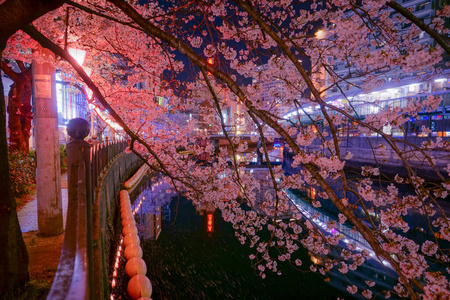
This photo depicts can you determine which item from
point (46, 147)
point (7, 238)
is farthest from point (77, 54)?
point (7, 238)

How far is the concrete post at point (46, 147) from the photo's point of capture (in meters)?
5.28

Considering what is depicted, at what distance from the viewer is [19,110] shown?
12.5m

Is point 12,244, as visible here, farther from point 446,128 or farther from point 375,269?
point 446,128

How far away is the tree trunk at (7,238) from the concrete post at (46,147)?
203 centimetres

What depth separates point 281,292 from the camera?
28.3 feet

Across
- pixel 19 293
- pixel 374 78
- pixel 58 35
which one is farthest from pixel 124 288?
pixel 374 78

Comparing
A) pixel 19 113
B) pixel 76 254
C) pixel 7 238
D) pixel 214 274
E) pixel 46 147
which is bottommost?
pixel 214 274

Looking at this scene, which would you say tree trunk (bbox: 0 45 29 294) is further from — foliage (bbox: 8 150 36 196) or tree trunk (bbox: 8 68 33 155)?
tree trunk (bbox: 8 68 33 155)

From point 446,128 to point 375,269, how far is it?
20781 millimetres

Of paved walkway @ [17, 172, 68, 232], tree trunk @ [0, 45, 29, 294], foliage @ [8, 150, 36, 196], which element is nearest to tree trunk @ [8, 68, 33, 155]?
foliage @ [8, 150, 36, 196]

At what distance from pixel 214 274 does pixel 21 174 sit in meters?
7.85

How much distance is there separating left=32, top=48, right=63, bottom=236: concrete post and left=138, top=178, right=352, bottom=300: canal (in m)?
3.15

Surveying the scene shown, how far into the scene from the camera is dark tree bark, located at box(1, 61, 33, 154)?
12.4 meters

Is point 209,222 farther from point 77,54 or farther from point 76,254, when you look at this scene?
point 76,254
